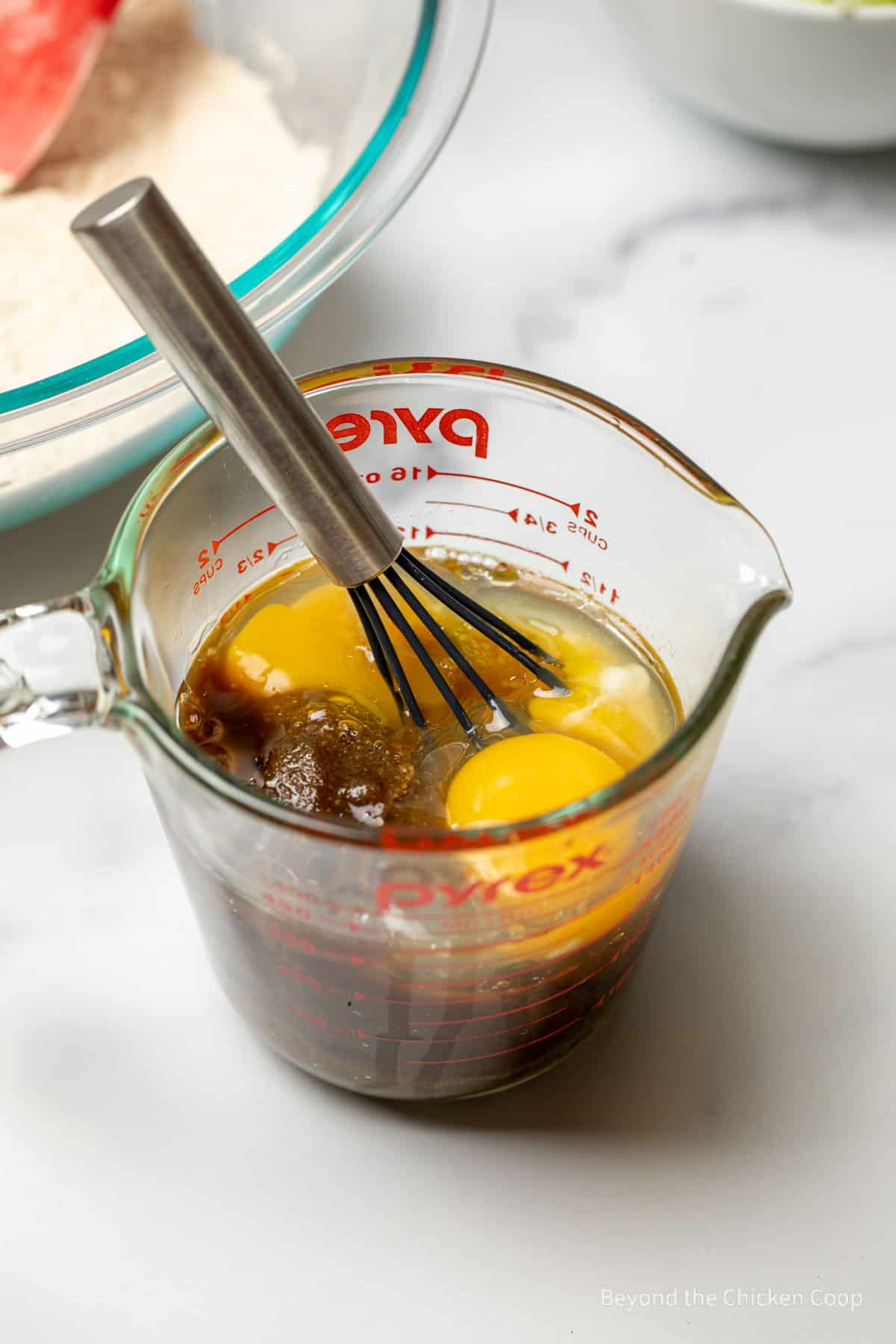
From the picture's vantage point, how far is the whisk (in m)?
0.58

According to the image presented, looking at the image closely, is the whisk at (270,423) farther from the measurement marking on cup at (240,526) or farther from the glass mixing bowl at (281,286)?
the glass mixing bowl at (281,286)

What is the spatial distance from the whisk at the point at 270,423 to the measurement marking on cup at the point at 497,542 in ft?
0.29

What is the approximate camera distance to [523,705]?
0.82 m

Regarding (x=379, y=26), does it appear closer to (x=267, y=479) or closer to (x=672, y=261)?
(x=672, y=261)

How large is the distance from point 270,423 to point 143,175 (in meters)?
0.64

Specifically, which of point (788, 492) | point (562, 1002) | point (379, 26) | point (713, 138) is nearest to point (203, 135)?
point (379, 26)

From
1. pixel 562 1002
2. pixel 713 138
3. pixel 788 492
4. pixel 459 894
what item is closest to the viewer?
pixel 459 894

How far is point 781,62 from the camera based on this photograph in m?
1.16

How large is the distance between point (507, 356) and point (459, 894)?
0.65m

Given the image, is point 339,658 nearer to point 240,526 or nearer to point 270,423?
point 240,526

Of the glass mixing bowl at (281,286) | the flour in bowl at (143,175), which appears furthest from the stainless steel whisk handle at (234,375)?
the flour in bowl at (143,175)

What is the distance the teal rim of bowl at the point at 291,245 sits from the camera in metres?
0.85

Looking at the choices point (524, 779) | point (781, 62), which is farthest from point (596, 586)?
point (781, 62)

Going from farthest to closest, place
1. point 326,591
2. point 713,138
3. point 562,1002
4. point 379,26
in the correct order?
point 713,138
point 379,26
point 326,591
point 562,1002
